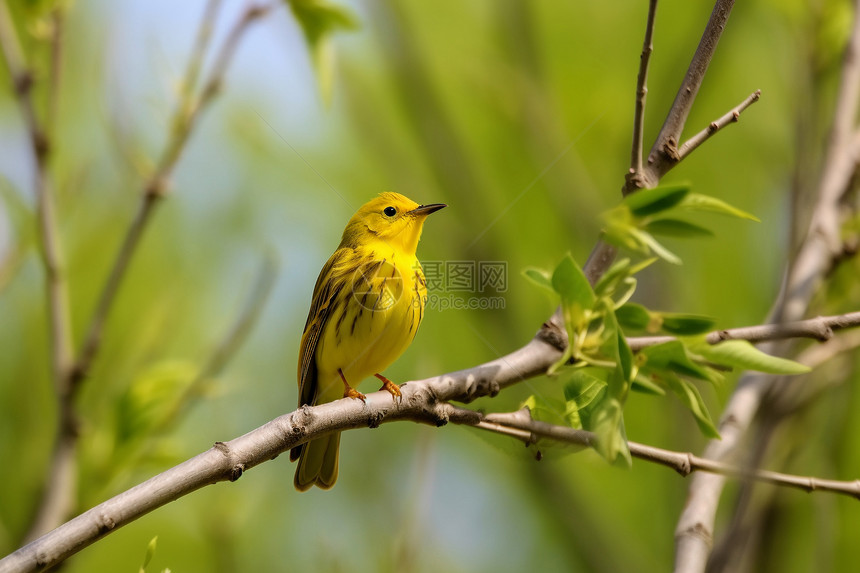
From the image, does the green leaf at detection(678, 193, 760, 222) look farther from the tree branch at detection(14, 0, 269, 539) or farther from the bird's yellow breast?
the tree branch at detection(14, 0, 269, 539)

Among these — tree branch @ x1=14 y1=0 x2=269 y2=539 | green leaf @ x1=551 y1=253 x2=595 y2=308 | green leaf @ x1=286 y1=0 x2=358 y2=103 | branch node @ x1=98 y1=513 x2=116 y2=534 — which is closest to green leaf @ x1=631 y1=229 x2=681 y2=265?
green leaf @ x1=551 y1=253 x2=595 y2=308

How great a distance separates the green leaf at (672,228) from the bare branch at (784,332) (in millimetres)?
334

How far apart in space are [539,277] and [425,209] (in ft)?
5.57

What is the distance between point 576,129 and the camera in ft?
20.2

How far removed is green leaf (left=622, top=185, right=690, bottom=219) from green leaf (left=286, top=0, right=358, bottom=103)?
5.91 feet

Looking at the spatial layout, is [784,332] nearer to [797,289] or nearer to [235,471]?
[797,289]

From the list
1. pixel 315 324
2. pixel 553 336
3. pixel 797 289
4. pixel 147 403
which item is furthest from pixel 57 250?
pixel 797 289

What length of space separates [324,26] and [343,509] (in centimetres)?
464

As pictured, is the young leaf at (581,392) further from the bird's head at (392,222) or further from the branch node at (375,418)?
the bird's head at (392,222)

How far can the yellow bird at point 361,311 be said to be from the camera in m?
3.60

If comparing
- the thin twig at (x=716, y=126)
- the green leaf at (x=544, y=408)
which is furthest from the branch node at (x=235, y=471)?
the thin twig at (x=716, y=126)

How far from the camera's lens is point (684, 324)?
7.00ft

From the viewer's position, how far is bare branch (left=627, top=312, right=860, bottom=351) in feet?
7.16

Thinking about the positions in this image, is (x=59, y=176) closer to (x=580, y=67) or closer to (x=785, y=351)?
(x=580, y=67)
